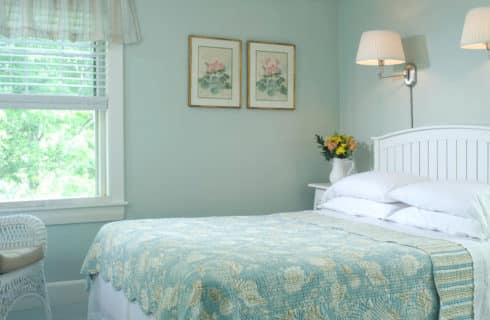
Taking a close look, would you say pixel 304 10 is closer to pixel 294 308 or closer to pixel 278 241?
pixel 278 241

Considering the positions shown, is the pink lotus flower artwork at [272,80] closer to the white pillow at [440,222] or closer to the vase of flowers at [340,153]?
the vase of flowers at [340,153]

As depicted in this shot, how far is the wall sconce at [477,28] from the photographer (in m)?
3.22

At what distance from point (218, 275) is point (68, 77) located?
2269 mm

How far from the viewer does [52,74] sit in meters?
3.90

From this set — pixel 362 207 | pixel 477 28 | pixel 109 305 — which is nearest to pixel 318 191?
pixel 362 207

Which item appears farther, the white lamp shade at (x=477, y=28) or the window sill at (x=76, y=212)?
the window sill at (x=76, y=212)

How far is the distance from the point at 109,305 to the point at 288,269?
127cm

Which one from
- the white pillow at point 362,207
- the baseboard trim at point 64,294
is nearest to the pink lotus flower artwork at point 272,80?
the white pillow at point 362,207

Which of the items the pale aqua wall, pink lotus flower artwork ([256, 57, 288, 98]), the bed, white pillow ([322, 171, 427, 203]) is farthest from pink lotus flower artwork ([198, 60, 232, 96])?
the bed

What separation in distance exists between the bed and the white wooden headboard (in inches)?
0.6

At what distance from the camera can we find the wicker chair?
3.13 metres

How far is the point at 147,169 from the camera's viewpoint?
420 cm

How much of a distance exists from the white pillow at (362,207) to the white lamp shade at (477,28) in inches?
39.0

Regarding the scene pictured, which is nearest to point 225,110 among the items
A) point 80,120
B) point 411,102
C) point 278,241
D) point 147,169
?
point 147,169
